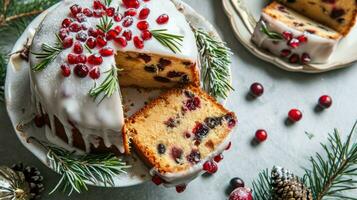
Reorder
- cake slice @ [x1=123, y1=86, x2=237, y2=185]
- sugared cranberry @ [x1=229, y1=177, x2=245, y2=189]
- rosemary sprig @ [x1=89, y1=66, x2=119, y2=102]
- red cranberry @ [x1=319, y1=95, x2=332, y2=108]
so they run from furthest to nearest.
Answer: red cranberry @ [x1=319, y1=95, x2=332, y2=108], sugared cranberry @ [x1=229, y1=177, x2=245, y2=189], cake slice @ [x1=123, y1=86, x2=237, y2=185], rosemary sprig @ [x1=89, y1=66, x2=119, y2=102]

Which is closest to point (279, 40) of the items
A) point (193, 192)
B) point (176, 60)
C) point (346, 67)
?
point (346, 67)

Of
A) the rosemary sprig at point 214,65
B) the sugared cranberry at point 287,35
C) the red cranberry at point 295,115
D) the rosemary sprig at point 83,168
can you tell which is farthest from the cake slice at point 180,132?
the sugared cranberry at point 287,35

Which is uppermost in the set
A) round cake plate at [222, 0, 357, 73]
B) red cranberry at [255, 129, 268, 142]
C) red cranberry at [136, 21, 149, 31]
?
red cranberry at [136, 21, 149, 31]

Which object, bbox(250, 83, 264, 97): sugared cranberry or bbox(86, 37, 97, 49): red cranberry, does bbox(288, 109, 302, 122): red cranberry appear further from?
bbox(86, 37, 97, 49): red cranberry

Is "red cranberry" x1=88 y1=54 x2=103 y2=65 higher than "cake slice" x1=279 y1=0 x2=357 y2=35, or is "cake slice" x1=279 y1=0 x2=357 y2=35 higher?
"red cranberry" x1=88 y1=54 x2=103 y2=65

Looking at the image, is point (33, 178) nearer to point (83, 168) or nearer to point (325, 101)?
point (83, 168)

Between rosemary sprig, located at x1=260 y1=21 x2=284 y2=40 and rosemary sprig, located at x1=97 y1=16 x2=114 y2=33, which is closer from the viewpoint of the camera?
rosemary sprig, located at x1=97 y1=16 x2=114 y2=33

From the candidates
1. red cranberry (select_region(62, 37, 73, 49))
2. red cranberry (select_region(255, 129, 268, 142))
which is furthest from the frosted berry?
red cranberry (select_region(62, 37, 73, 49))
